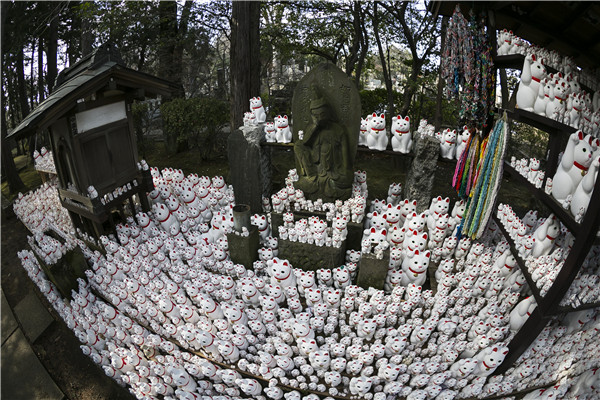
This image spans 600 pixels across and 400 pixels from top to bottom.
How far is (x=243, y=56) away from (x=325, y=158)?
13.4ft

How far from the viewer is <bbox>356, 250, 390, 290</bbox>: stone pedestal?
4598 mm

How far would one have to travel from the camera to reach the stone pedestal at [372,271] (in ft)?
15.1

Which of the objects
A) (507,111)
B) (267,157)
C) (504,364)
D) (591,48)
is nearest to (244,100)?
(267,157)

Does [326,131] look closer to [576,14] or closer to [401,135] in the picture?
[401,135]

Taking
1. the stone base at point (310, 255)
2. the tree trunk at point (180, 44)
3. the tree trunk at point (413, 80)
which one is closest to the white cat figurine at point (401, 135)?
the stone base at point (310, 255)

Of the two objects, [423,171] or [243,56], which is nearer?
[423,171]

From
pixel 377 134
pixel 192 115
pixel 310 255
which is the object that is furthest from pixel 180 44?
pixel 310 255

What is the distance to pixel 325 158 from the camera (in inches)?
230

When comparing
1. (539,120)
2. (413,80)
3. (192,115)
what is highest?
(539,120)

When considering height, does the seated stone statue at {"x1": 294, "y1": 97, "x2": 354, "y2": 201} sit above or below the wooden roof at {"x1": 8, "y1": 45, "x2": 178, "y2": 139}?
below

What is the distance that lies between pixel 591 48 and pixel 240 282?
177 inches

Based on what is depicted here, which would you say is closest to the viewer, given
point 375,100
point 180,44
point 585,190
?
point 585,190

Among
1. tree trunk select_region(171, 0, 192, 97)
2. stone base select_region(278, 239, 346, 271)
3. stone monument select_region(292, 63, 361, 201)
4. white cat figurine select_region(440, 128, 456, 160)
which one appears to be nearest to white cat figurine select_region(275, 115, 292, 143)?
stone monument select_region(292, 63, 361, 201)

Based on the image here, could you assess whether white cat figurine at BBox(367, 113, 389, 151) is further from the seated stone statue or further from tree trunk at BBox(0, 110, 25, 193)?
tree trunk at BBox(0, 110, 25, 193)
